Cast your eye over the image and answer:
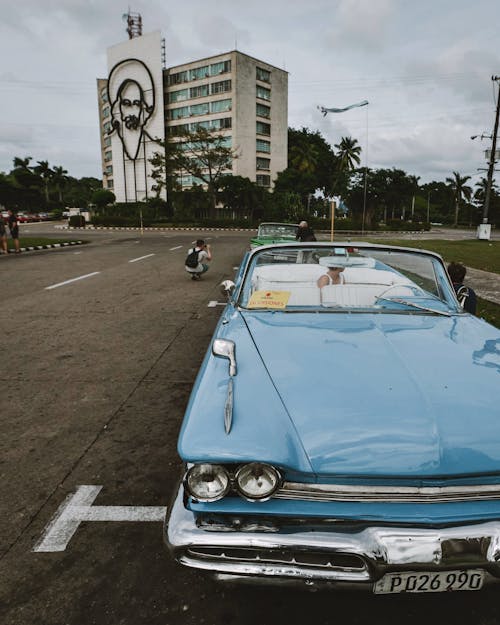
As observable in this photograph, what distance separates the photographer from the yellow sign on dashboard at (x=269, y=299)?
10.2 feet

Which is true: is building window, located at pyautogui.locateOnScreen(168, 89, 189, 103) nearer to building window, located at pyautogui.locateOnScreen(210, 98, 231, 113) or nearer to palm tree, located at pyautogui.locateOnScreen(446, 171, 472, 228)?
building window, located at pyautogui.locateOnScreen(210, 98, 231, 113)

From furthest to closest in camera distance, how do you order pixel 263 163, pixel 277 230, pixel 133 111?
pixel 133 111 < pixel 263 163 < pixel 277 230

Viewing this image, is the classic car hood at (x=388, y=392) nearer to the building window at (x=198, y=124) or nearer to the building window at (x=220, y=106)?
the building window at (x=220, y=106)

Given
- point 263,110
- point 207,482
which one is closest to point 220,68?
point 263,110

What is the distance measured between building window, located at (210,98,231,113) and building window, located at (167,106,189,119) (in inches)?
190

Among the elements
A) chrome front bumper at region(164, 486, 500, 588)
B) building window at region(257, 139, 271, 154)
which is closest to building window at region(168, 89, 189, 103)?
building window at region(257, 139, 271, 154)

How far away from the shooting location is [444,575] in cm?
156

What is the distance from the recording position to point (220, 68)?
2491 inches

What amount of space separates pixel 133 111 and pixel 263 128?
823 inches

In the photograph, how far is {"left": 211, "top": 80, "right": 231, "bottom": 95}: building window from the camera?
205 feet

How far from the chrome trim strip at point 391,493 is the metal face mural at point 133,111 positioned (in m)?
71.4

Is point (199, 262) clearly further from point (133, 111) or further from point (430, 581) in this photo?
point (133, 111)

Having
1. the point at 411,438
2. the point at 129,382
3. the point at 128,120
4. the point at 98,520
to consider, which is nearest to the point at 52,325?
the point at 129,382

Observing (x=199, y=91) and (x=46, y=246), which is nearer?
(x=46, y=246)
